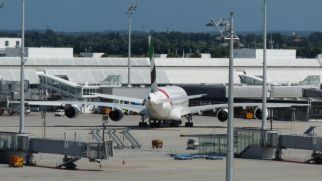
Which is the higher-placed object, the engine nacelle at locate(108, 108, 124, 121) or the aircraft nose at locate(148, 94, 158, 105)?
the aircraft nose at locate(148, 94, 158, 105)

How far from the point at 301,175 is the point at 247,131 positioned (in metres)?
13.9

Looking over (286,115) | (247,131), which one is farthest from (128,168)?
(286,115)

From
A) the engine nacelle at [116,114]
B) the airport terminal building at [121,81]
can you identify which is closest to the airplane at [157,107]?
the engine nacelle at [116,114]

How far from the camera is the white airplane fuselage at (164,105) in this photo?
112375mm

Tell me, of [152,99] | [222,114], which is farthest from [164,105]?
[222,114]

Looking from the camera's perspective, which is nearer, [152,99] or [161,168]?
[161,168]

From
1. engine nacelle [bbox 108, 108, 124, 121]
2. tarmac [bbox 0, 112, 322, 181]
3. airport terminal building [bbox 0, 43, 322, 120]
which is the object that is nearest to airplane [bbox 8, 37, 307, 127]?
engine nacelle [bbox 108, 108, 124, 121]

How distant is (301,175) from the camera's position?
231 feet

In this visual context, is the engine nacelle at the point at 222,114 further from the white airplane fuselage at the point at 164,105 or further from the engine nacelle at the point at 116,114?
the engine nacelle at the point at 116,114

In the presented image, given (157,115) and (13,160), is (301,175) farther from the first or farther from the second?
(157,115)

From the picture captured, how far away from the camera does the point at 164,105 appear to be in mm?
114062

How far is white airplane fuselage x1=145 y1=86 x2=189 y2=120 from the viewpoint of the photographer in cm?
11238

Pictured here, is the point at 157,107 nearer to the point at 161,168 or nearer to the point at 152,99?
the point at 152,99

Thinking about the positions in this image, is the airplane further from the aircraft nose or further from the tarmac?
the tarmac
